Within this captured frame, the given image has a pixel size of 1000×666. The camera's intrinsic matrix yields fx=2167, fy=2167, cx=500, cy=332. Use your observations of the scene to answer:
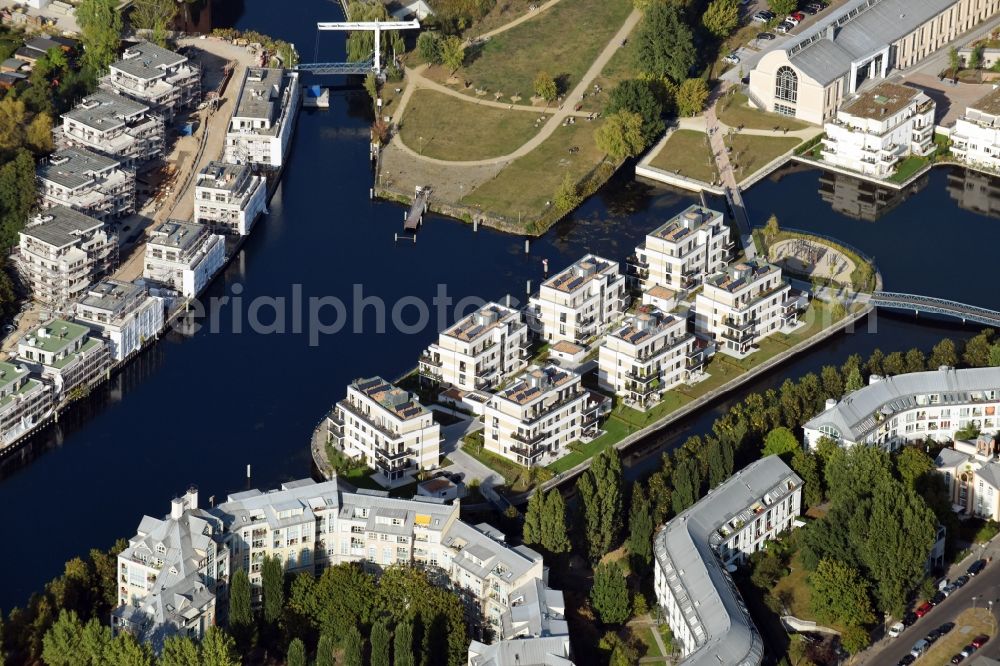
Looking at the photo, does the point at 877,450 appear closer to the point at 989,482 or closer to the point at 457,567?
the point at 989,482

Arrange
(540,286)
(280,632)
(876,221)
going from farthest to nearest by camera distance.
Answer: (876,221) → (540,286) → (280,632)

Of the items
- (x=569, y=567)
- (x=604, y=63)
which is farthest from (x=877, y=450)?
(x=604, y=63)

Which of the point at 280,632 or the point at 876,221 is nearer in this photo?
the point at 280,632

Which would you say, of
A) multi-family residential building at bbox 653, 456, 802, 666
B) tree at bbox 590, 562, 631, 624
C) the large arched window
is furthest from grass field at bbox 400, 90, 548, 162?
tree at bbox 590, 562, 631, 624

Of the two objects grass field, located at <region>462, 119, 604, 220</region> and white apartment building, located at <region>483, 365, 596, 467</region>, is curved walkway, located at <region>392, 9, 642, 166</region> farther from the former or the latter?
white apartment building, located at <region>483, 365, 596, 467</region>

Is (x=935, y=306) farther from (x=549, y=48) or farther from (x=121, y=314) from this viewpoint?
(x=121, y=314)

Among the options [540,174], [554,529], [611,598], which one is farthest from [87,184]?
[611,598]
